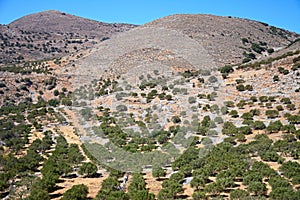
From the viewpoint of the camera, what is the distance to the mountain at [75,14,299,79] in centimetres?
6519

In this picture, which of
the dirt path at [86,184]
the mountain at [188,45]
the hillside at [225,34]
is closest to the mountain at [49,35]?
the mountain at [188,45]

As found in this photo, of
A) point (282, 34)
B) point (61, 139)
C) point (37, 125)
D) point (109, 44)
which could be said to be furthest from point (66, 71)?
point (282, 34)

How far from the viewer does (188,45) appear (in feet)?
234

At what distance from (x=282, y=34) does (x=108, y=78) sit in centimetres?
6313

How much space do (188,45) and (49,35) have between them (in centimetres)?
8650

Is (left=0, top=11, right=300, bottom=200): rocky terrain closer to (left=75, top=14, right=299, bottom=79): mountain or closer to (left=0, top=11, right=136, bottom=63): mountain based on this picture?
(left=75, top=14, right=299, bottom=79): mountain

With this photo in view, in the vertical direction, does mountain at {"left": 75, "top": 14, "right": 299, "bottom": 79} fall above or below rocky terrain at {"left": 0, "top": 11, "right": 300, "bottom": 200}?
above

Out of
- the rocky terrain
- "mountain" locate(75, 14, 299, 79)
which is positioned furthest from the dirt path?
"mountain" locate(75, 14, 299, 79)

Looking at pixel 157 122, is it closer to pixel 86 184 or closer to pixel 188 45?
pixel 86 184

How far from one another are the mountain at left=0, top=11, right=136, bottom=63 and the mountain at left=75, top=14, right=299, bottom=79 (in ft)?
123

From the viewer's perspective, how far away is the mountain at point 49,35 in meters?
110

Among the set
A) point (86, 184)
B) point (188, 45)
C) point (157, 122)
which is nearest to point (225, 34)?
point (188, 45)

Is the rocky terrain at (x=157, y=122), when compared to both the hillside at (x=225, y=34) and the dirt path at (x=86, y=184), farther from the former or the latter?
the hillside at (x=225, y=34)

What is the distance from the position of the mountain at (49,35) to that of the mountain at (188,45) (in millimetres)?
37575
